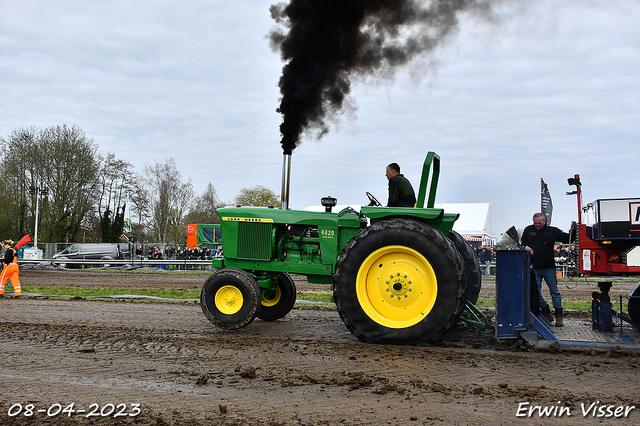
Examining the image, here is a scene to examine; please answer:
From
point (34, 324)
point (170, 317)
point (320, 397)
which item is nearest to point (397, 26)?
point (170, 317)

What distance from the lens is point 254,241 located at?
655 centimetres

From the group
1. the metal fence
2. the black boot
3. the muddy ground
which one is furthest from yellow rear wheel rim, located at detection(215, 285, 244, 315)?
the metal fence

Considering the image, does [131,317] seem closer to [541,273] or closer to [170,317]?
[170,317]

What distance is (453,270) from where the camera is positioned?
5.12 metres

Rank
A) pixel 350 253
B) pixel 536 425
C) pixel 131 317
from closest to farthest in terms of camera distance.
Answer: pixel 536 425, pixel 350 253, pixel 131 317

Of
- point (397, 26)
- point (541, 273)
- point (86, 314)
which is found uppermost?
point (397, 26)

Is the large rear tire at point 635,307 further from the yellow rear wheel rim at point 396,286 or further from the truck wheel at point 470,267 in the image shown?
the yellow rear wheel rim at point 396,286

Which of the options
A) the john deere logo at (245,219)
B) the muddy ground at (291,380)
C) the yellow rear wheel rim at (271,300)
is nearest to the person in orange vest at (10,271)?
the muddy ground at (291,380)

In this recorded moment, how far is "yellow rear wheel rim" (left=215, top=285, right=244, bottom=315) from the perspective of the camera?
20.2 ft

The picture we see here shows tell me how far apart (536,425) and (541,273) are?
407cm

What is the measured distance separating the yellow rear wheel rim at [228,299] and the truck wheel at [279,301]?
3.24 feet

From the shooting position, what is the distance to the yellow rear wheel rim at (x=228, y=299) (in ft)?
20.2

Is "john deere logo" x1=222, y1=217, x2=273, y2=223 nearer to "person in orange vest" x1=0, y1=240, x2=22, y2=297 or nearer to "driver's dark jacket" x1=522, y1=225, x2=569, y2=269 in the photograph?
"driver's dark jacket" x1=522, y1=225, x2=569, y2=269

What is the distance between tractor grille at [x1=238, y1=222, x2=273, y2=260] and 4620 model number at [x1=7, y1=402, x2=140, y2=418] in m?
3.17
